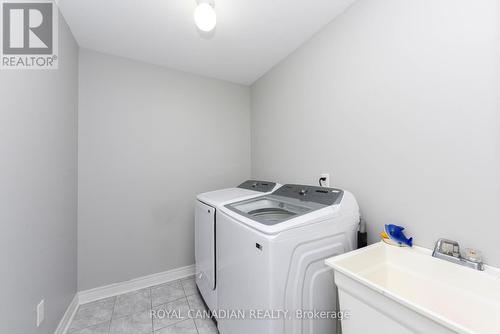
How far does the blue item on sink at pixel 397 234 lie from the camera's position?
3.67ft

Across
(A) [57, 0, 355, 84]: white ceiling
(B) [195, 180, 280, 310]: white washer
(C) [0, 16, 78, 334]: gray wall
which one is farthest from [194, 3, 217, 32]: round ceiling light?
(B) [195, 180, 280, 310]: white washer

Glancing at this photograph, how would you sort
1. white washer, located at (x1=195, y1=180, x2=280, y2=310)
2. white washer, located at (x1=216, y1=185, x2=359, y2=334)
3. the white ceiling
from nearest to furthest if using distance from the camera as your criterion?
white washer, located at (x1=216, y1=185, x2=359, y2=334), the white ceiling, white washer, located at (x1=195, y1=180, x2=280, y2=310)

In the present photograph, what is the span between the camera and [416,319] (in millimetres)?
670

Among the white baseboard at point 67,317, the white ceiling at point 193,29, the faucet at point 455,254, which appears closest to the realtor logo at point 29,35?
the white ceiling at point 193,29

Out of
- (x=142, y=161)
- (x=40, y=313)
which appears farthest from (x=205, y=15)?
(x=40, y=313)

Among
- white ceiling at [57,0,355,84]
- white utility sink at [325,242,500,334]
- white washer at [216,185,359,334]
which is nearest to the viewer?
white utility sink at [325,242,500,334]

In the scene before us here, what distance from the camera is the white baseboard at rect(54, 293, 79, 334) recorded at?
151 centimetres

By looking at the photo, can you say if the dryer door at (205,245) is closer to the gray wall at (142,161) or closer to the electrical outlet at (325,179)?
the gray wall at (142,161)

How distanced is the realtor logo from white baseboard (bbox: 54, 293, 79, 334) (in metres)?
1.79

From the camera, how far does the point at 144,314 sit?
1744 mm

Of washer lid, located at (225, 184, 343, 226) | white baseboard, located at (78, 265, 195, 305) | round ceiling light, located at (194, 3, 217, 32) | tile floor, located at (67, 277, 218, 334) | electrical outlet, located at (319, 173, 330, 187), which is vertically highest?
round ceiling light, located at (194, 3, 217, 32)

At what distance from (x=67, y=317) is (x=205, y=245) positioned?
124cm

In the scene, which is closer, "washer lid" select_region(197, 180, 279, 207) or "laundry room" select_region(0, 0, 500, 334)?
"laundry room" select_region(0, 0, 500, 334)

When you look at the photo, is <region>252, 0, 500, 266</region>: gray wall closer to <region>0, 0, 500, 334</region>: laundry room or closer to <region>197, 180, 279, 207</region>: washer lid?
<region>0, 0, 500, 334</region>: laundry room
